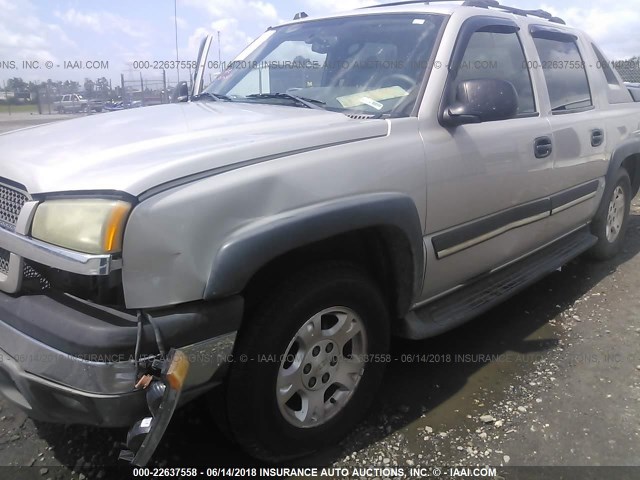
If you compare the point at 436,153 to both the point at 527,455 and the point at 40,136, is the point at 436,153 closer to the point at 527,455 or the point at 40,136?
the point at 527,455

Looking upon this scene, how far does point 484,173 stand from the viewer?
280 cm

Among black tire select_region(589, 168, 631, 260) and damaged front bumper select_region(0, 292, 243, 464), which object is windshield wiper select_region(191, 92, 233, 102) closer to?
damaged front bumper select_region(0, 292, 243, 464)

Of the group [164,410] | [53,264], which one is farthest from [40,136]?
[164,410]

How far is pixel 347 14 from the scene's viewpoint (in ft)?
10.9

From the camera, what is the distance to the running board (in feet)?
8.92

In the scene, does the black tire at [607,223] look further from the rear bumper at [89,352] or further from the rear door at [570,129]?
the rear bumper at [89,352]

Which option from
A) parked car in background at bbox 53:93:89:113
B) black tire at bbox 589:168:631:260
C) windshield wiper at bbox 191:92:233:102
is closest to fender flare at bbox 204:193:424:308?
windshield wiper at bbox 191:92:233:102

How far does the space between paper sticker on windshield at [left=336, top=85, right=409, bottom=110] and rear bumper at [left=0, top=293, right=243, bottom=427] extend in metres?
1.30

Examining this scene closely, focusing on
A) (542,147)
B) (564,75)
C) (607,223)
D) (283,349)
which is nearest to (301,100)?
(283,349)

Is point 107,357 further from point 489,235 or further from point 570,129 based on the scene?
point 570,129

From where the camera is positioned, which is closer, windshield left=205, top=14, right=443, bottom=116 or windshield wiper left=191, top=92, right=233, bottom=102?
windshield left=205, top=14, right=443, bottom=116

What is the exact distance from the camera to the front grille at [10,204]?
6.31 feet

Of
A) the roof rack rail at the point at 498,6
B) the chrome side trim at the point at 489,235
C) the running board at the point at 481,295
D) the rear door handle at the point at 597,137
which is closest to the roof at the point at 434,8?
the roof rack rail at the point at 498,6

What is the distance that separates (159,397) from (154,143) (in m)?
0.92
